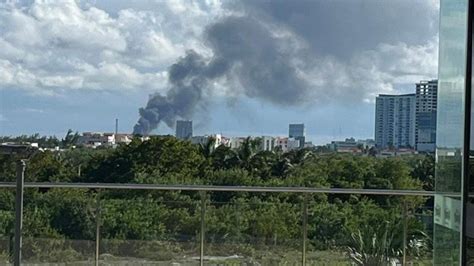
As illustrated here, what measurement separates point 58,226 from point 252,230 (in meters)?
1.26

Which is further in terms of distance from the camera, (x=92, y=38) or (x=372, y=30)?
(x=92, y=38)

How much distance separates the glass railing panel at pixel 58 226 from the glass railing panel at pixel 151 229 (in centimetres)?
9

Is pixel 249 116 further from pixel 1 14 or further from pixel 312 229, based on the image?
pixel 312 229

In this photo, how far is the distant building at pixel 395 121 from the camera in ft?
20.9

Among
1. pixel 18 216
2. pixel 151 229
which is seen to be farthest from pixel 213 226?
pixel 18 216

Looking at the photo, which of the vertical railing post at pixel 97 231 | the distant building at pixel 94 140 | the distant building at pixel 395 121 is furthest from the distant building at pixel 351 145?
the vertical railing post at pixel 97 231

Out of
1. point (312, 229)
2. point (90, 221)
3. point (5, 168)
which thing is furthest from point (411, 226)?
point (5, 168)

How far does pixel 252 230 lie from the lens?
15.4 ft

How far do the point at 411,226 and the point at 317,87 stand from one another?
621 cm

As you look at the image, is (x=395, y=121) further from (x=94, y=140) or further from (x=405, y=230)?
(x=94, y=140)

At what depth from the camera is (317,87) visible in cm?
1061

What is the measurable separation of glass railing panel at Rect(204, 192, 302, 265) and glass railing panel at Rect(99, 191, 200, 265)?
0.40 feet

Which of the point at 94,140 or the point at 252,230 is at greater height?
the point at 94,140

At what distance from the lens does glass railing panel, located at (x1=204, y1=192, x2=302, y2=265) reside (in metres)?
4.62
